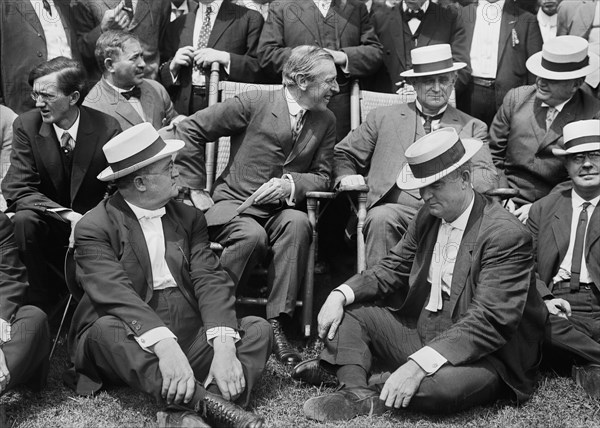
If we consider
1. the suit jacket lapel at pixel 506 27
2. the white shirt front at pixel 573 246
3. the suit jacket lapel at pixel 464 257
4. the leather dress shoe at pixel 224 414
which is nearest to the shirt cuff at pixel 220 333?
the leather dress shoe at pixel 224 414

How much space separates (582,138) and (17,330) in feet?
12.0

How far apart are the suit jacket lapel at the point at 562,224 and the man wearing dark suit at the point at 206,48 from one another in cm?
280

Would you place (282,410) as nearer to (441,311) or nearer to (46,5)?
(441,311)

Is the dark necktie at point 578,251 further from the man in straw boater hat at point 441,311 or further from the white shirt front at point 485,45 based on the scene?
the white shirt front at point 485,45

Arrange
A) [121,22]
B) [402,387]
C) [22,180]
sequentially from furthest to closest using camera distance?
[121,22] < [22,180] < [402,387]

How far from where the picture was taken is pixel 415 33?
7570 millimetres

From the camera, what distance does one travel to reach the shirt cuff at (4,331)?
4859 millimetres

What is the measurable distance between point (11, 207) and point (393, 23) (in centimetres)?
352

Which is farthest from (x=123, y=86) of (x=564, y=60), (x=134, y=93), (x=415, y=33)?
(x=564, y=60)

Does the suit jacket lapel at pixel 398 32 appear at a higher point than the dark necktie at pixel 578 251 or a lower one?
higher

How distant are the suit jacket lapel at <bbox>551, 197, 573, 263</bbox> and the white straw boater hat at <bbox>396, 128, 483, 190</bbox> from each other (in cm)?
102

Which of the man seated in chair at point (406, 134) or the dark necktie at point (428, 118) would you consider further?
the dark necktie at point (428, 118)

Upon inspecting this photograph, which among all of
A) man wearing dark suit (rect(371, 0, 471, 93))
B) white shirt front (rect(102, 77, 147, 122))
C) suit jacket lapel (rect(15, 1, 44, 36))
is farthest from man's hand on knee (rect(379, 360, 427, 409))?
suit jacket lapel (rect(15, 1, 44, 36))

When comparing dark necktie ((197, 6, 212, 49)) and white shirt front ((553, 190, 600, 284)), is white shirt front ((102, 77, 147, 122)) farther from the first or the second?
white shirt front ((553, 190, 600, 284))
